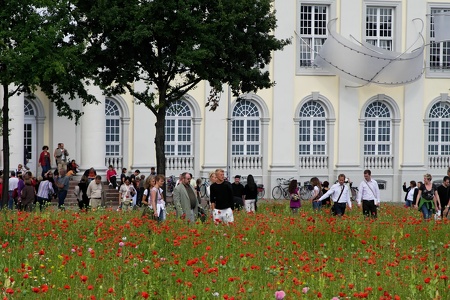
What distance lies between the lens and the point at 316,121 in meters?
53.6

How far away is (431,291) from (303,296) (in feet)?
4.42

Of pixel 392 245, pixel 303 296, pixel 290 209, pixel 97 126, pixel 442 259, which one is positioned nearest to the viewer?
pixel 303 296

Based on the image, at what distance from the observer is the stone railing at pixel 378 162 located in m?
53.9

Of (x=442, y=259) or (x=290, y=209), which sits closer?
(x=442, y=259)

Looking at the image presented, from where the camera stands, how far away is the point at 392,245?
20.1 meters

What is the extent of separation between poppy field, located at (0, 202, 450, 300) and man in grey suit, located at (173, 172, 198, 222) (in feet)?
1.52

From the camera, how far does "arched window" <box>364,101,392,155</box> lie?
178 feet

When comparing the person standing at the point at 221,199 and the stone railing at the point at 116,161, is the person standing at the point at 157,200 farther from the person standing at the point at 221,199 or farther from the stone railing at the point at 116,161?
the stone railing at the point at 116,161

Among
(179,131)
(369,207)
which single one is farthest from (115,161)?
(369,207)

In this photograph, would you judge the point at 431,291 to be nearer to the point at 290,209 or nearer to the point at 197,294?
the point at 197,294

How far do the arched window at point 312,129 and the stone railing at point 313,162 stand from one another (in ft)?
1.01

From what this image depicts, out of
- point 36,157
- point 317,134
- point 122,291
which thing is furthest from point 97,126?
point 122,291

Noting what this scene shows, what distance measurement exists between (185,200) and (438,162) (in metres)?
32.6

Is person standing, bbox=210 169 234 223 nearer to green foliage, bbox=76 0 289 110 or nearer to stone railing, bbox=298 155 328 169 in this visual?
green foliage, bbox=76 0 289 110
